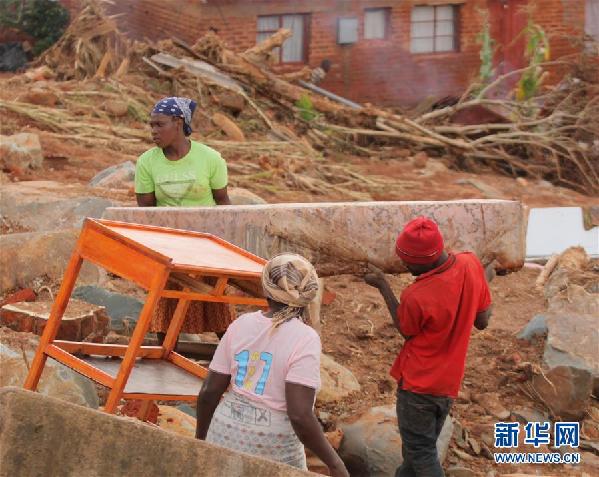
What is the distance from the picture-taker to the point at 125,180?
10070 millimetres

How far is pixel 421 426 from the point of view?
4641 millimetres

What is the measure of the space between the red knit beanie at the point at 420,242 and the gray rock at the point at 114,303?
2396 mm

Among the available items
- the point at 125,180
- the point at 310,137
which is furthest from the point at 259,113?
the point at 125,180

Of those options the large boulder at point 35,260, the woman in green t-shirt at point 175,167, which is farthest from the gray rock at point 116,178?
the woman in green t-shirt at point 175,167

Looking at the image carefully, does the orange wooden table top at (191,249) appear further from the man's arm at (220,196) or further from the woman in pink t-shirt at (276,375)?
the man's arm at (220,196)

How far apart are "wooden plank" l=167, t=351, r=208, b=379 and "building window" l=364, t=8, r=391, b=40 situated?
552 inches

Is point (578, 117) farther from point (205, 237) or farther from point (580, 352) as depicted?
point (205, 237)

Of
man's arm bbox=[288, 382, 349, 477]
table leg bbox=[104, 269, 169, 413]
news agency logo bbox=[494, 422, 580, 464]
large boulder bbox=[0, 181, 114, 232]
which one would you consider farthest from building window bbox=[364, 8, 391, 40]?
man's arm bbox=[288, 382, 349, 477]

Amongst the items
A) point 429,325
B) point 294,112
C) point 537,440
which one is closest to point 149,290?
point 429,325

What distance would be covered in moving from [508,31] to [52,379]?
1435 cm

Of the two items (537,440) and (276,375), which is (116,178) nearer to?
(537,440)

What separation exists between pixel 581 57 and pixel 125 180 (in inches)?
305

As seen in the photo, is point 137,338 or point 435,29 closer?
point 137,338

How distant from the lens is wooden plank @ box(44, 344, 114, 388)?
415 centimetres
